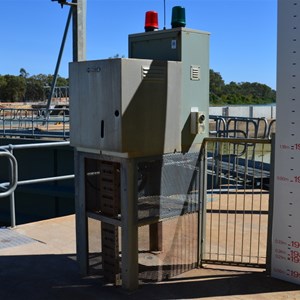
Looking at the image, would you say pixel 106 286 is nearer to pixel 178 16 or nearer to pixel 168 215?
pixel 168 215

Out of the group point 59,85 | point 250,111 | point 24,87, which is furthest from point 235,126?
point 24,87

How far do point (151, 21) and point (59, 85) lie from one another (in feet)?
264

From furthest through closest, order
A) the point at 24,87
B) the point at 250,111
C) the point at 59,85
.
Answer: the point at 24,87 < the point at 59,85 < the point at 250,111

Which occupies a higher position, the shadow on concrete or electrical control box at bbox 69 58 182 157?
electrical control box at bbox 69 58 182 157

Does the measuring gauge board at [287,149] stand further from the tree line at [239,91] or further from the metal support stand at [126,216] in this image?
the tree line at [239,91]

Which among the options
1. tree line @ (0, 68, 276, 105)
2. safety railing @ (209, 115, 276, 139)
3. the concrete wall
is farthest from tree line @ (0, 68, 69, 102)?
safety railing @ (209, 115, 276, 139)

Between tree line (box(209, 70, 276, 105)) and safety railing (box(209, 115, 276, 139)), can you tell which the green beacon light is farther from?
tree line (box(209, 70, 276, 105))

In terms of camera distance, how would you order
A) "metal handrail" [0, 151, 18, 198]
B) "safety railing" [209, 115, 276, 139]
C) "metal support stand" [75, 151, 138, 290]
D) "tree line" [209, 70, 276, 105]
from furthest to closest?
"tree line" [209, 70, 276, 105], "safety railing" [209, 115, 276, 139], "metal handrail" [0, 151, 18, 198], "metal support stand" [75, 151, 138, 290]

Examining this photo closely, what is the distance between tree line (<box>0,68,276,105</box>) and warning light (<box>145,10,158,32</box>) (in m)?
76.0

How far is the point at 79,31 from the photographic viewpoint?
8227 mm

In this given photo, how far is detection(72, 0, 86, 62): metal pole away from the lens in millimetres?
8195

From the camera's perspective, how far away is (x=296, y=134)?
3838 mm

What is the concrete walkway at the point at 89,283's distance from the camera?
12.5 feet

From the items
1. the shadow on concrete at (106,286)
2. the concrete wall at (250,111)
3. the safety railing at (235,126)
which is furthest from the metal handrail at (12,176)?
the concrete wall at (250,111)
